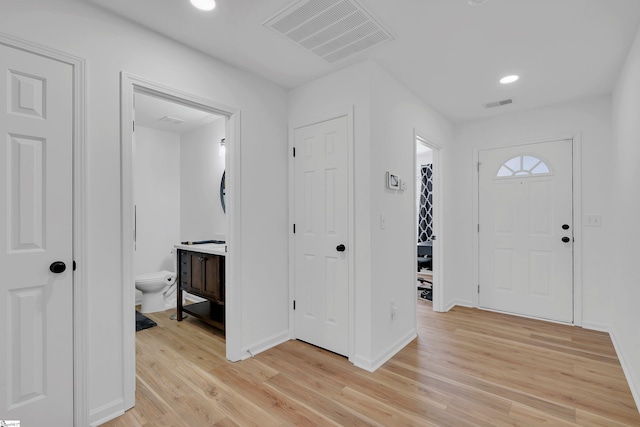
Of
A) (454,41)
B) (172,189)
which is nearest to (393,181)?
(454,41)

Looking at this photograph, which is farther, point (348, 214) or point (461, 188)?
point (461, 188)

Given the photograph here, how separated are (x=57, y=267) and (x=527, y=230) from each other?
4.30m

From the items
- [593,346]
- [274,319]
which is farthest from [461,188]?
[274,319]

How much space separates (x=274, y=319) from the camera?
286cm

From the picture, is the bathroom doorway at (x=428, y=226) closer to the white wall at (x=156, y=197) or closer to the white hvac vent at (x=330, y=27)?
the white hvac vent at (x=330, y=27)

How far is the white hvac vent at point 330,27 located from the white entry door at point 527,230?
8.26 ft

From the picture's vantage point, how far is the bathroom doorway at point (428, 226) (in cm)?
375

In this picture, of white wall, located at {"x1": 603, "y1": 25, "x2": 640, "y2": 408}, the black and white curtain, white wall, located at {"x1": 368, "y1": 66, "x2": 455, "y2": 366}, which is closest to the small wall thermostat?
white wall, located at {"x1": 368, "y1": 66, "x2": 455, "y2": 366}

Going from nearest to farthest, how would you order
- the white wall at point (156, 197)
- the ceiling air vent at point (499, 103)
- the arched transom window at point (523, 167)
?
the ceiling air vent at point (499, 103) < the arched transom window at point (523, 167) < the white wall at point (156, 197)

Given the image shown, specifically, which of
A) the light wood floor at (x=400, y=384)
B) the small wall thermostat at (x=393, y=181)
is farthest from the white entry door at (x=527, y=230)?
the small wall thermostat at (x=393, y=181)

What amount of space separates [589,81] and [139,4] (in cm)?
368

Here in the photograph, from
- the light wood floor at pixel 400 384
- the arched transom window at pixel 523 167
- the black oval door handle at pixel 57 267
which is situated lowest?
the light wood floor at pixel 400 384

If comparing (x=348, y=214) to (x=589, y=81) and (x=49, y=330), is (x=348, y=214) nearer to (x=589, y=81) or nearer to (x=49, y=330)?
(x=49, y=330)

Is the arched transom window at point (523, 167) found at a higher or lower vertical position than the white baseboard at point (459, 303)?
higher
